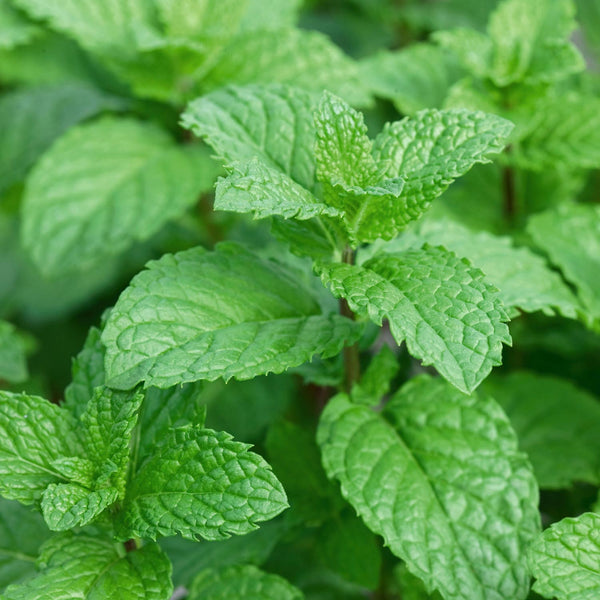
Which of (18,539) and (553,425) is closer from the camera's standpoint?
(18,539)

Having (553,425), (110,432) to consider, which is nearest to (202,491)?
(110,432)

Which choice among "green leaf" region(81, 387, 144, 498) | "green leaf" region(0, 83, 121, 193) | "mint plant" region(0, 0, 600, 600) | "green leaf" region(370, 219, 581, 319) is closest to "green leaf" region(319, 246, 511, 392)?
"mint plant" region(0, 0, 600, 600)

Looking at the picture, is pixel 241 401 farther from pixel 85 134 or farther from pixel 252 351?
pixel 252 351

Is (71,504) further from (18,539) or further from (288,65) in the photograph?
(288,65)

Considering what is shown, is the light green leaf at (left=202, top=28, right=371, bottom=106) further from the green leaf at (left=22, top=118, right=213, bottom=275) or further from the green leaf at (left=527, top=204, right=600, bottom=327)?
the green leaf at (left=527, top=204, right=600, bottom=327)

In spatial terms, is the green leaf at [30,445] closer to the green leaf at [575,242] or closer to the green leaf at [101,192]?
the green leaf at [101,192]

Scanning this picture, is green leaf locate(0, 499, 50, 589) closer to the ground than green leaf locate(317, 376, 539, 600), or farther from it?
closer to the ground

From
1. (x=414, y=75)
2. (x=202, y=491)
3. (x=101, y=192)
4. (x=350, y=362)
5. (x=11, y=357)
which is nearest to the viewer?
(x=202, y=491)
